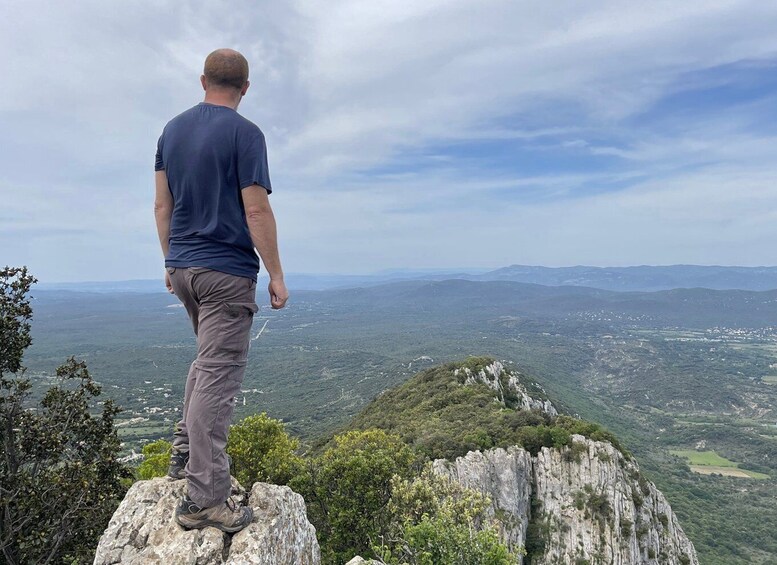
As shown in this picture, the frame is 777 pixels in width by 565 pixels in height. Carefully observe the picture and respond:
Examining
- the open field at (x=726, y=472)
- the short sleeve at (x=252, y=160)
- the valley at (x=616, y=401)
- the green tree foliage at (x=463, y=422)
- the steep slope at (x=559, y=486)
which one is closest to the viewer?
the short sleeve at (x=252, y=160)

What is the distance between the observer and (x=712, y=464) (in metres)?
102

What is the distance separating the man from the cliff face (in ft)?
74.3

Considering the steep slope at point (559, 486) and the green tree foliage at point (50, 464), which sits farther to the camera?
the steep slope at point (559, 486)

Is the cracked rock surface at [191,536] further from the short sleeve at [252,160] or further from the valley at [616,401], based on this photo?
the valley at [616,401]

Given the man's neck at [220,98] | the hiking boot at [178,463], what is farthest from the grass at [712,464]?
the man's neck at [220,98]

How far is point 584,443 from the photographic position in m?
30.8

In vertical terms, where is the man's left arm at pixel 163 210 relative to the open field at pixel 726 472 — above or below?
above

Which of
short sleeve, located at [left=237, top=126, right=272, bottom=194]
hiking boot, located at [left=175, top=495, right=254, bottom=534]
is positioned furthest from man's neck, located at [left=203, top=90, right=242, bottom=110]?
hiking boot, located at [left=175, top=495, right=254, bottom=534]

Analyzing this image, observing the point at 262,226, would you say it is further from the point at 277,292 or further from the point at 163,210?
the point at 163,210

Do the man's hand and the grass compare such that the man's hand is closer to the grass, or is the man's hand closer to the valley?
the valley

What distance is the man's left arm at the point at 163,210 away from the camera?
548 centimetres

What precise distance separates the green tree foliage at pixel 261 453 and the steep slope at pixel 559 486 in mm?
10141

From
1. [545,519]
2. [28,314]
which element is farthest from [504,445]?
[28,314]

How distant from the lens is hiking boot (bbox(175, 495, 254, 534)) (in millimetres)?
5605
